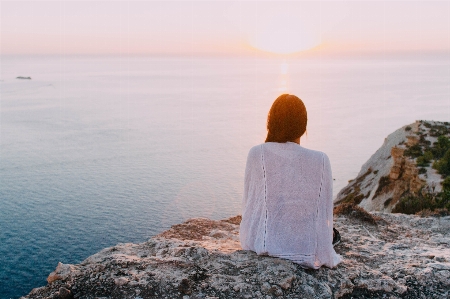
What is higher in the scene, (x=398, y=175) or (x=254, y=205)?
(x=254, y=205)

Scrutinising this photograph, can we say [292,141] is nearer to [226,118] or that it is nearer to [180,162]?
[180,162]

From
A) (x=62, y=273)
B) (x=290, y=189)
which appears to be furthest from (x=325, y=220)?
(x=62, y=273)

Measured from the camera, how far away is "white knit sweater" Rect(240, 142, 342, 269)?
20.0ft

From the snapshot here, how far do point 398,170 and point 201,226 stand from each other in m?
24.0

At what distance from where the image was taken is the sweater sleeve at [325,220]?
6.14 metres

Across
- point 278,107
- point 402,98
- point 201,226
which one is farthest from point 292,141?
point 402,98

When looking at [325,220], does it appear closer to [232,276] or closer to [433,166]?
[232,276]

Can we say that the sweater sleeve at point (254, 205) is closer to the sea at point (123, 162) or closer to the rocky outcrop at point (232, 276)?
the rocky outcrop at point (232, 276)

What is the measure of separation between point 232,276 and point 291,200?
55.9 inches

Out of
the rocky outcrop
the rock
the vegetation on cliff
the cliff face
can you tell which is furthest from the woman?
the cliff face

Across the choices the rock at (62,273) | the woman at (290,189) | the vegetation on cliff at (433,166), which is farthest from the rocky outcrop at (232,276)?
the vegetation on cliff at (433,166)

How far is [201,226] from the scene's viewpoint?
1073 cm

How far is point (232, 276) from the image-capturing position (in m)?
6.29

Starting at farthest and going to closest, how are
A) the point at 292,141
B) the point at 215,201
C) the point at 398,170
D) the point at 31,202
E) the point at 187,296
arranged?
the point at 215,201 → the point at 31,202 → the point at 398,170 → the point at 292,141 → the point at 187,296
